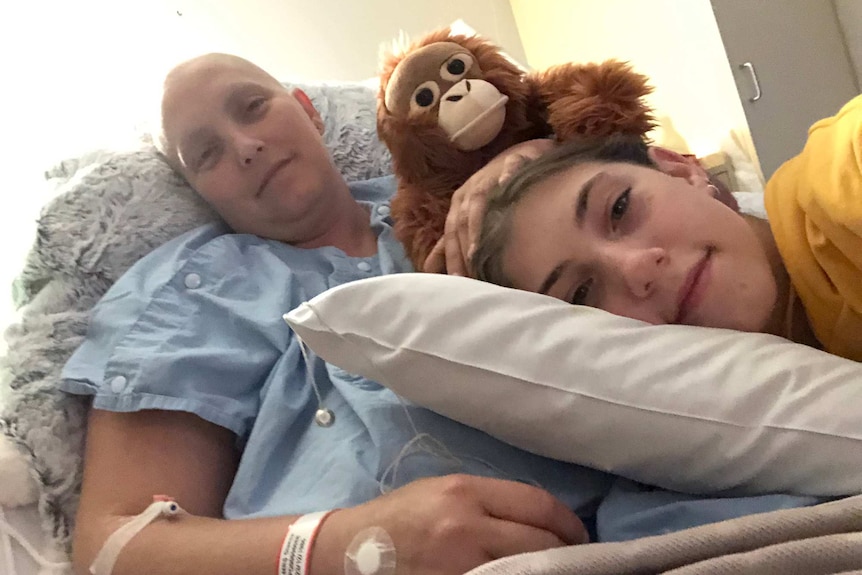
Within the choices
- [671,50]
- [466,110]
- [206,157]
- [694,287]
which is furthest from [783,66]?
[206,157]

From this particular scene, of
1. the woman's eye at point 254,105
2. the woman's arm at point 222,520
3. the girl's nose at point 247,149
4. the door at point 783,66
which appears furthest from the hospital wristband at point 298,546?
the door at point 783,66

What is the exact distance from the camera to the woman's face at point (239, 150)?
1103 mm

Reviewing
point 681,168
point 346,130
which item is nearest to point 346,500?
point 681,168

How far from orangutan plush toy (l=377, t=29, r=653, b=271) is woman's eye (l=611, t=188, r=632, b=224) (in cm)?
18

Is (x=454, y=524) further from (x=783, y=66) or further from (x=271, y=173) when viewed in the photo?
(x=783, y=66)

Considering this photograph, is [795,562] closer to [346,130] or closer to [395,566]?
[395,566]

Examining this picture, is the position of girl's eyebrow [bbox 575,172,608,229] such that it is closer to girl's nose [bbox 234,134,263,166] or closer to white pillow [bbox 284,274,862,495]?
white pillow [bbox 284,274,862,495]

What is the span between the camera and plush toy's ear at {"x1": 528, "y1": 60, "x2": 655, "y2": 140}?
0.91 metres

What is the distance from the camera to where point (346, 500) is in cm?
72

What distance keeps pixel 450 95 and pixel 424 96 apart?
0.04m

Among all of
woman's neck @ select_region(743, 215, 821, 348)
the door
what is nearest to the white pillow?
woman's neck @ select_region(743, 215, 821, 348)

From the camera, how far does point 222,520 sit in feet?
2.46

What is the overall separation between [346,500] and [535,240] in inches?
12.9

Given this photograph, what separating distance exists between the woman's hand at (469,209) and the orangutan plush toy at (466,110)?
5cm
